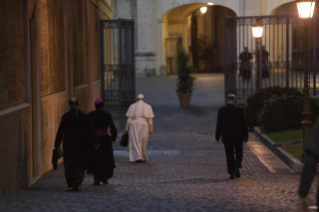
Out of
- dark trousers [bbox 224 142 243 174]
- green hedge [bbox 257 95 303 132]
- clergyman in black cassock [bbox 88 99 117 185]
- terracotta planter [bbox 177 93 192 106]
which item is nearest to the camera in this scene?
clergyman in black cassock [bbox 88 99 117 185]

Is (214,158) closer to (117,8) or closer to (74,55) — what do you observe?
(74,55)

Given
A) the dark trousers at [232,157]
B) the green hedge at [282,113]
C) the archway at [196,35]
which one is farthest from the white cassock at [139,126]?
the archway at [196,35]

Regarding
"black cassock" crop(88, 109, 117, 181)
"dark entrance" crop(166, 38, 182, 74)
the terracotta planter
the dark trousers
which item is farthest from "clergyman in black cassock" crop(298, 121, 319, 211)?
"dark entrance" crop(166, 38, 182, 74)

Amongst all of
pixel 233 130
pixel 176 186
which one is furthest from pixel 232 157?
pixel 176 186

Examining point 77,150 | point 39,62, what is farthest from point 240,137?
point 39,62

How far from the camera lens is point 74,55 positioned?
14.8 metres

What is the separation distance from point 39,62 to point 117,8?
25.4 metres

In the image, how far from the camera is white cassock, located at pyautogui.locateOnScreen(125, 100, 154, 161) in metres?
11.8

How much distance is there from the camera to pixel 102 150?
8.88m

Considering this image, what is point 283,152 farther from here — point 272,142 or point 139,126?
point 139,126

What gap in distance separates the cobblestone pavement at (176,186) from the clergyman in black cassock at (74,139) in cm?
28

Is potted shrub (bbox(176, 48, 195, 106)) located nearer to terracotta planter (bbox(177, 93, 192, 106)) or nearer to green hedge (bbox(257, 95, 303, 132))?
terracotta planter (bbox(177, 93, 192, 106))

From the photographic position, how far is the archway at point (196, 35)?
1398 inches

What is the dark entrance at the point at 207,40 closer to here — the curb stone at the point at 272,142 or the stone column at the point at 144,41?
the stone column at the point at 144,41
